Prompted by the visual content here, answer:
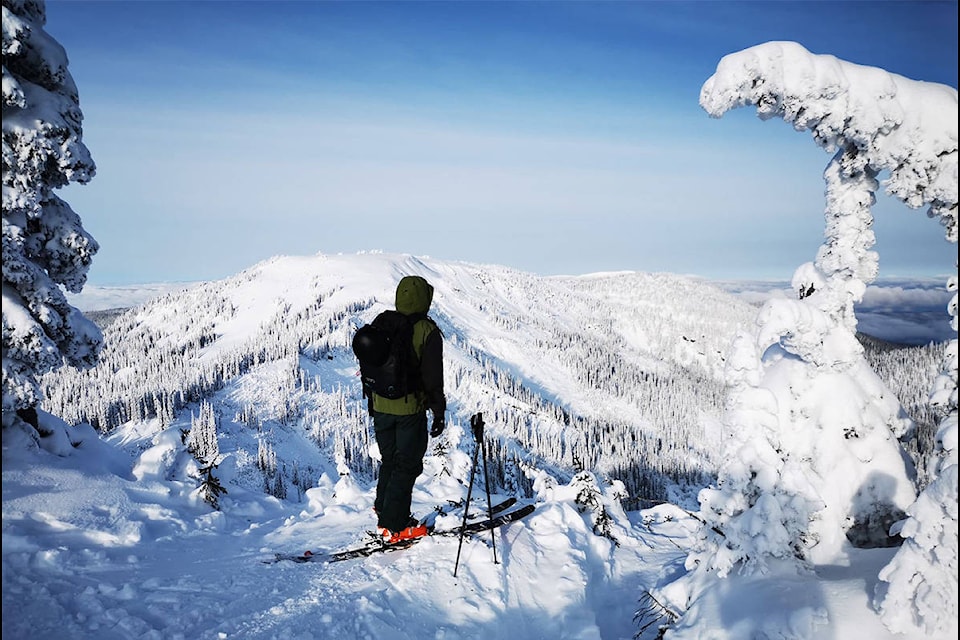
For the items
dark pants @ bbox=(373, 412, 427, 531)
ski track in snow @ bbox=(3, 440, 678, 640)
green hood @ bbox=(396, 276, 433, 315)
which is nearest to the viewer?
ski track in snow @ bbox=(3, 440, 678, 640)

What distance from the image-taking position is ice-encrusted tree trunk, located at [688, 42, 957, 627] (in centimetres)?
574

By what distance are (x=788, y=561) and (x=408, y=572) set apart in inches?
216

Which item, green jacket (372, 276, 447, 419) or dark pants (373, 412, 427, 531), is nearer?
green jacket (372, 276, 447, 419)

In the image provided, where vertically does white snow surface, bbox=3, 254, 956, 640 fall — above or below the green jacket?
below

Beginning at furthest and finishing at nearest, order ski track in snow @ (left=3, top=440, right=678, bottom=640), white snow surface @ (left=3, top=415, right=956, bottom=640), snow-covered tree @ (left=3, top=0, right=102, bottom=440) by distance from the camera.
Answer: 1. snow-covered tree @ (left=3, top=0, right=102, bottom=440)
2. white snow surface @ (left=3, top=415, right=956, bottom=640)
3. ski track in snow @ (left=3, top=440, right=678, bottom=640)

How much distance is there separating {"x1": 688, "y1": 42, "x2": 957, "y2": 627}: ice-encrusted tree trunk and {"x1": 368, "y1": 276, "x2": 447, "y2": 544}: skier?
15.1ft

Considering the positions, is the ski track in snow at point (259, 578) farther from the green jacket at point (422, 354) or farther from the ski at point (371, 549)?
the green jacket at point (422, 354)

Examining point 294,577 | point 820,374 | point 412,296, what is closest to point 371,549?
point 294,577

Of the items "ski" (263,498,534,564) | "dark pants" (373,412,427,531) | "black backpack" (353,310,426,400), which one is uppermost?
"black backpack" (353,310,426,400)

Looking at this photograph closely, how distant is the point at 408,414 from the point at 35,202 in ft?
18.9

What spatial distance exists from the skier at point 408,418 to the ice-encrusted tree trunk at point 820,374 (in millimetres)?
4615

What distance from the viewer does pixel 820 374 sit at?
7.97 metres

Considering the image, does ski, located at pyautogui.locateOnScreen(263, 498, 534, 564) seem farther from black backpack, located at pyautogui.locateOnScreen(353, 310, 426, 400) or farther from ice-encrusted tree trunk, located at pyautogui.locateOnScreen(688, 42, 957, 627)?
ice-encrusted tree trunk, located at pyautogui.locateOnScreen(688, 42, 957, 627)

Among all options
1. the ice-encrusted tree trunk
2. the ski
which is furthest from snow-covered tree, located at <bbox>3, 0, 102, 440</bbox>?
the ice-encrusted tree trunk
